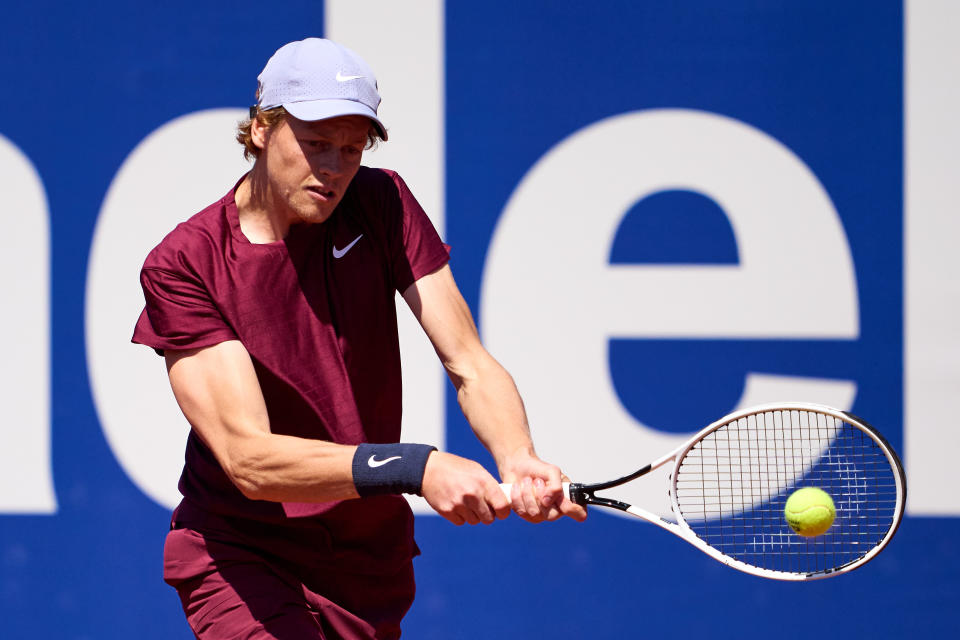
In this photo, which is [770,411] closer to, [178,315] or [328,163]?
[328,163]

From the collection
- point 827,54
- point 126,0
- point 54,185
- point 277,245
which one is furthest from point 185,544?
point 827,54

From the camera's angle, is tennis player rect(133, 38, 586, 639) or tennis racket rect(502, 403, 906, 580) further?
tennis racket rect(502, 403, 906, 580)

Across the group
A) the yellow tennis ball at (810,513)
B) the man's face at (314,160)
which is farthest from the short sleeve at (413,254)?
the yellow tennis ball at (810,513)

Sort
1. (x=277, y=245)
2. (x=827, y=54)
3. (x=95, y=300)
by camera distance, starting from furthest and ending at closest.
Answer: (x=95, y=300)
(x=827, y=54)
(x=277, y=245)

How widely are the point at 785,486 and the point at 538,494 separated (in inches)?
64.0

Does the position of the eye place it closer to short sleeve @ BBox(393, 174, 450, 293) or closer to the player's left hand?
short sleeve @ BBox(393, 174, 450, 293)

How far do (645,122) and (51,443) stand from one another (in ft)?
7.55

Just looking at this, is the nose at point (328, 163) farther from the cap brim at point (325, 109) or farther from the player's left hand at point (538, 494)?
the player's left hand at point (538, 494)

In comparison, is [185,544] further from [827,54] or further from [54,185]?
[827,54]

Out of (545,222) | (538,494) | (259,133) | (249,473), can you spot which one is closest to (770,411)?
(538,494)

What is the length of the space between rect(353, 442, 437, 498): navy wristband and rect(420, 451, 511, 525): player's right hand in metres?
0.02

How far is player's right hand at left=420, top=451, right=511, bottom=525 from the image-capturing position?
6.00 feet

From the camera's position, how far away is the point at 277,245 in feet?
7.09

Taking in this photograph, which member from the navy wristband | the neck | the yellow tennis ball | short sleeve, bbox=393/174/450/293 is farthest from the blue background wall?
the navy wristband
